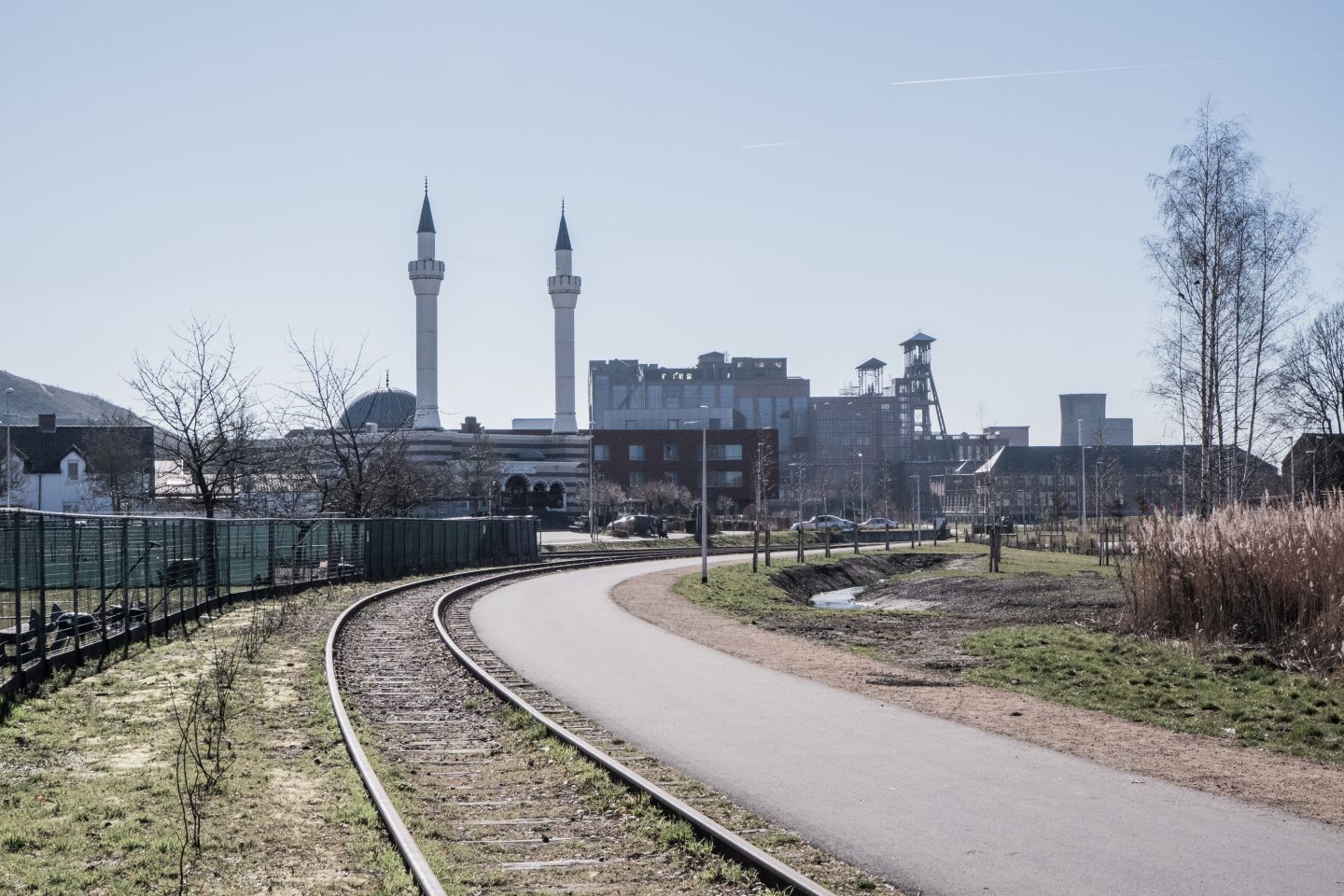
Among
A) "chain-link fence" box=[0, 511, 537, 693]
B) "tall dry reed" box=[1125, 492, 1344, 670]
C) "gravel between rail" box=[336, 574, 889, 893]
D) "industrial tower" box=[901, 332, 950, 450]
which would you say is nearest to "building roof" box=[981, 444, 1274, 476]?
"industrial tower" box=[901, 332, 950, 450]

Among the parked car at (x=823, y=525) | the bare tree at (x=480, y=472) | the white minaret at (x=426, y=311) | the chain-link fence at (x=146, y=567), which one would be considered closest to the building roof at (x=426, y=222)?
the white minaret at (x=426, y=311)

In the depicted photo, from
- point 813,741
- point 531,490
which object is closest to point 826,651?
point 813,741

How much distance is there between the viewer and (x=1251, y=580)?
1894cm

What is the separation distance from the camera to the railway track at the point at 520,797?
8180mm

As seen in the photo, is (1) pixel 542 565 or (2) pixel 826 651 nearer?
(2) pixel 826 651

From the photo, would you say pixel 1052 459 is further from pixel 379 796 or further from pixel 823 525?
pixel 379 796

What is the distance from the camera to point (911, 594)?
40062 millimetres

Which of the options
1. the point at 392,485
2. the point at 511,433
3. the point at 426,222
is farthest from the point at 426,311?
the point at 392,485

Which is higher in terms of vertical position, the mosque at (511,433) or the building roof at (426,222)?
the building roof at (426,222)

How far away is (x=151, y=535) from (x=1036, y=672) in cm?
1651

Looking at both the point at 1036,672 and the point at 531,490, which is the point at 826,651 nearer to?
the point at 1036,672

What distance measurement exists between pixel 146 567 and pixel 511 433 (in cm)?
10650

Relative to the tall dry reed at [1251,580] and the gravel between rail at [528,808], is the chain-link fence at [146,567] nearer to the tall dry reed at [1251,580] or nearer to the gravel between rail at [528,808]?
the gravel between rail at [528,808]

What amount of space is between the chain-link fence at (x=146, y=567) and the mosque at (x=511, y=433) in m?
56.5
